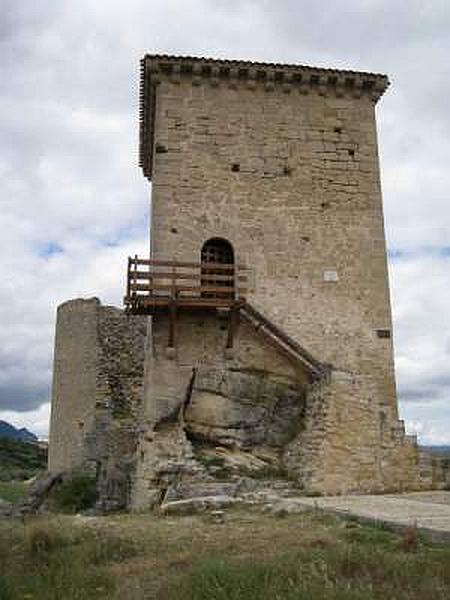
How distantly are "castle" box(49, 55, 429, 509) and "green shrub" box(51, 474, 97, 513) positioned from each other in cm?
121

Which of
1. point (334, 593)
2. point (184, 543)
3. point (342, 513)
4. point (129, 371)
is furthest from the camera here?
point (129, 371)

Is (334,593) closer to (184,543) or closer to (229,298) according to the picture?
(184,543)

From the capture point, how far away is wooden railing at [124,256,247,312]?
14.2 metres

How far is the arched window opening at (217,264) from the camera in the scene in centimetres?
1493

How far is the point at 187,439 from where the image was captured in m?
14.2

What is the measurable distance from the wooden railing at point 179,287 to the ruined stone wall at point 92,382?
22.5 ft

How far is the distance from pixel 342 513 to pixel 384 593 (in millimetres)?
3478

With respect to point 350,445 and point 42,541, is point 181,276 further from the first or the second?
point 42,541

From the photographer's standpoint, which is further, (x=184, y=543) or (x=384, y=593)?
(x=184, y=543)

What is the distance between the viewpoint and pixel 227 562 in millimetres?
6344

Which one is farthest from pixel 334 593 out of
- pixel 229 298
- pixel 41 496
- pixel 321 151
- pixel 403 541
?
pixel 41 496

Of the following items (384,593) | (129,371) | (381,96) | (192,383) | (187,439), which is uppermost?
Result: (381,96)

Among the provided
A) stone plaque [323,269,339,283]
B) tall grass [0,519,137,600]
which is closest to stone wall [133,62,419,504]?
stone plaque [323,269,339,283]

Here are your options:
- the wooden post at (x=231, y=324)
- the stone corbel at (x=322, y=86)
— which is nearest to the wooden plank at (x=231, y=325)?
the wooden post at (x=231, y=324)
